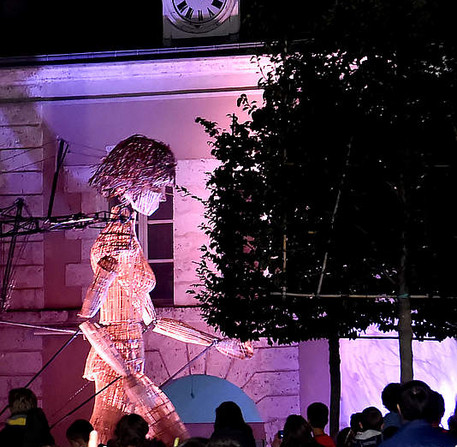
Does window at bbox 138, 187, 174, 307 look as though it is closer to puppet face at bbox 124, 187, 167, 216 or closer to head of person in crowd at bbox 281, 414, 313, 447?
puppet face at bbox 124, 187, 167, 216

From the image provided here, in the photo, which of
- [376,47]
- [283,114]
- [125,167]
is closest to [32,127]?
[125,167]

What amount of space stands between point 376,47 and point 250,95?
414 centimetres

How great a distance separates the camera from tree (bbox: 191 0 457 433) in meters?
10.4

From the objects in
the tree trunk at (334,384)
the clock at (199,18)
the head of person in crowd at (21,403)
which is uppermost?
the clock at (199,18)

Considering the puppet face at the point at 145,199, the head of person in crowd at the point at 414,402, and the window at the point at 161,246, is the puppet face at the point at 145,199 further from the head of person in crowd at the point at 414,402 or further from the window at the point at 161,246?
the head of person in crowd at the point at 414,402

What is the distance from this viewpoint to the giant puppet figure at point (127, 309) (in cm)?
1086

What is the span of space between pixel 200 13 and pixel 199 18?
0.24ft

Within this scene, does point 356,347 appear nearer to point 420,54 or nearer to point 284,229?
point 284,229

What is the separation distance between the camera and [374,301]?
11.6m

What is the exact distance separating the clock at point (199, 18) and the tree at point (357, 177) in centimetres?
366

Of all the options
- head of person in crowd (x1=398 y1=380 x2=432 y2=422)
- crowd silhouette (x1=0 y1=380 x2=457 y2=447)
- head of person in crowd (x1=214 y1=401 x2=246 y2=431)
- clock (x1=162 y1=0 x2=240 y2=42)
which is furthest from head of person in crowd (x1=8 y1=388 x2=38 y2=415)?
clock (x1=162 y1=0 x2=240 y2=42)

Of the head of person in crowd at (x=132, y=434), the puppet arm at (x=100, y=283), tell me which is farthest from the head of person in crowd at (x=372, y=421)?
the puppet arm at (x=100, y=283)

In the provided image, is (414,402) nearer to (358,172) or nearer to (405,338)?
(405,338)

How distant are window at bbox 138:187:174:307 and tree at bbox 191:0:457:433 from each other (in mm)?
3515
